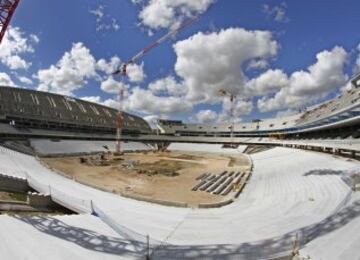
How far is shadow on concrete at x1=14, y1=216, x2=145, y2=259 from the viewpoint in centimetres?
1305

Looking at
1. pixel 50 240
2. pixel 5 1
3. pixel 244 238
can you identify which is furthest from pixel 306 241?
pixel 5 1

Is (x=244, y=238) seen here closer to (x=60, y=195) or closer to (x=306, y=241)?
(x=306, y=241)

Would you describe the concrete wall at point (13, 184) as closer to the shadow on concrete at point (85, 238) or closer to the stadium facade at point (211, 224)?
the stadium facade at point (211, 224)

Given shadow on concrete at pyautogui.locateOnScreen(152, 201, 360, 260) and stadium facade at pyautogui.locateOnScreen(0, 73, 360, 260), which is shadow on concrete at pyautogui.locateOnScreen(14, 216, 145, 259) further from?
shadow on concrete at pyautogui.locateOnScreen(152, 201, 360, 260)

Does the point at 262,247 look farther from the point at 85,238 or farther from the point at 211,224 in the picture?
the point at 85,238

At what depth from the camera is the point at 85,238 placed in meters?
14.3

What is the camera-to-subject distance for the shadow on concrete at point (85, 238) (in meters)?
13.1

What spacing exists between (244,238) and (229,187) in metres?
16.6

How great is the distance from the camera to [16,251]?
11.6 meters

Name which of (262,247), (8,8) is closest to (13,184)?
(8,8)

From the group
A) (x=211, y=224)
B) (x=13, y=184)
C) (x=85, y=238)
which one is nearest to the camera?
(x=85, y=238)

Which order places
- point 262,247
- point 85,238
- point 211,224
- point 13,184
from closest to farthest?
1. point 262,247
2. point 85,238
3. point 211,224
4. point 13,184

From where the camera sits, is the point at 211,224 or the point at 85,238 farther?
the point at 211,224

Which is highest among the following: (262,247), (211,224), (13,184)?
(13,184)
